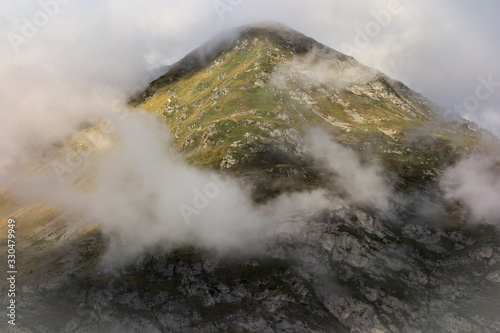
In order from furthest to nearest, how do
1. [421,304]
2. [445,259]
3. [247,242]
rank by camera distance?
1. [247,242]
2. [445,259]
3. [421,304]

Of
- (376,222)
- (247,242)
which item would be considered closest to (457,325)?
(376,222)

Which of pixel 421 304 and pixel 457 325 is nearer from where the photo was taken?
pixel 457 325

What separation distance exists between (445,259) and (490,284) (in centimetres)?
2057

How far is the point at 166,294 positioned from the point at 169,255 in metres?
24.9

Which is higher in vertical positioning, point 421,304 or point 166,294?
point 421,304

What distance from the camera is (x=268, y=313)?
15250cm

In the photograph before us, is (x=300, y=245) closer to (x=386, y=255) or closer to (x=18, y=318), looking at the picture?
(x=386, y=255)

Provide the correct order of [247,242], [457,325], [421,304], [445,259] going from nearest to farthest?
[457,325]
[421,304]
[445,259]
[247,242]

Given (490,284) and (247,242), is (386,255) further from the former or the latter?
(247,242)

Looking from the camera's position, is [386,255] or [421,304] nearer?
[421,304]

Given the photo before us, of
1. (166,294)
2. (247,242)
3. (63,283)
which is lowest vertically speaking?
(63,283)

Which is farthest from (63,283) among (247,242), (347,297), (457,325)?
(457,325)

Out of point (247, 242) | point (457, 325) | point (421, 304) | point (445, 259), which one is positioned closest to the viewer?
point (457, 325)

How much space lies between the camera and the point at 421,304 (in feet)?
509
